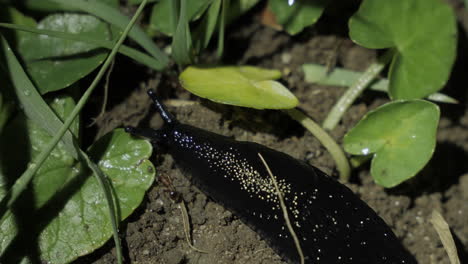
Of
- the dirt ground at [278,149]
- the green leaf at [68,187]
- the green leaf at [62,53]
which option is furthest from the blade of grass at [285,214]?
the green leaf at [62,53]

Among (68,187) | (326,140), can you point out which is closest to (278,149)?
(326,140)

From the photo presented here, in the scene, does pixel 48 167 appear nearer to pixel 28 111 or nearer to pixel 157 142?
pixel 28 111

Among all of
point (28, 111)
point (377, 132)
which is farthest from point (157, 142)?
point (377, 132)

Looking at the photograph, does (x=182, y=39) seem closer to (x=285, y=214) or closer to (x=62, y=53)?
(x=62, y=53)

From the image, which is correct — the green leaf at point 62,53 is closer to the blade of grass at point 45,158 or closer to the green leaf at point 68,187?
the green leaf at point 68,187

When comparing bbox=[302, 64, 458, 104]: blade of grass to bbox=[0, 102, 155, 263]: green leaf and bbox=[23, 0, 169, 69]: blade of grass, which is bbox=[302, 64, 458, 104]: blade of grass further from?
bbox=[0, 102, 155, 263]: green leaf

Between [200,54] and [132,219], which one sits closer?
[132,219]

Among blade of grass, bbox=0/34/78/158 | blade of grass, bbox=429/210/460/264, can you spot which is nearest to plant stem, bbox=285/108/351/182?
blade of grass, bbox=429/210/460/264
